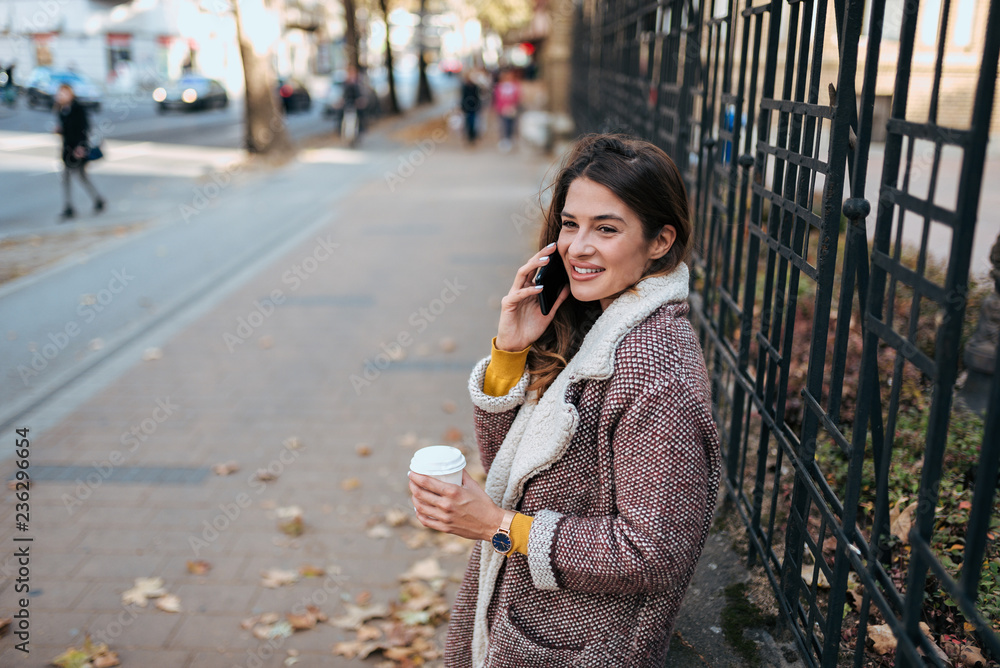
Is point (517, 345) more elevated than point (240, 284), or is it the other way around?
point (517, 345)

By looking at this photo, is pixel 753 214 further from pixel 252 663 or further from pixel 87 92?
pixel 87 92

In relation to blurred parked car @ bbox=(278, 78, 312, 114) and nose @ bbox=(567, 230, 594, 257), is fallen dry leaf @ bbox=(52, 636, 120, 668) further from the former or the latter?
blurred parked car @ bbox=(278, 78, 312, 114)

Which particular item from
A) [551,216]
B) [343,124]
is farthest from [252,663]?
[343,124]

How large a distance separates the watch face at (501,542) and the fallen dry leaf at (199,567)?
271cm

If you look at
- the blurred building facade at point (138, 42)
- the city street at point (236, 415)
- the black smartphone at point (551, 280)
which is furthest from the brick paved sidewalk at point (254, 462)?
the blurred building facade at point (138, 42)

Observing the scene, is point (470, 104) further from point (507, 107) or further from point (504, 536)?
point (504, 536)

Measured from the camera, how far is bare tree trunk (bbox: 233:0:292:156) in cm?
1911

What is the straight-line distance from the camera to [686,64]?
14.2 ft

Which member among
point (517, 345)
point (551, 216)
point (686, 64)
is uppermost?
point (686, 64)

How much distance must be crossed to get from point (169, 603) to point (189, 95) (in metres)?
34.1

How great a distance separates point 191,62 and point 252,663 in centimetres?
5268

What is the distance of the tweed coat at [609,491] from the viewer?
63.9 inches

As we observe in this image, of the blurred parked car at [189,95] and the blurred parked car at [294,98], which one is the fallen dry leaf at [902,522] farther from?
the blurred parked car at [294,98]

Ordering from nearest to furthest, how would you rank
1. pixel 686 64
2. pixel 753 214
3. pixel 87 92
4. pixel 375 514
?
1. pixel 753 214
2. pixel 686 64
3. pixel 375 514
4. pixel 87 92
